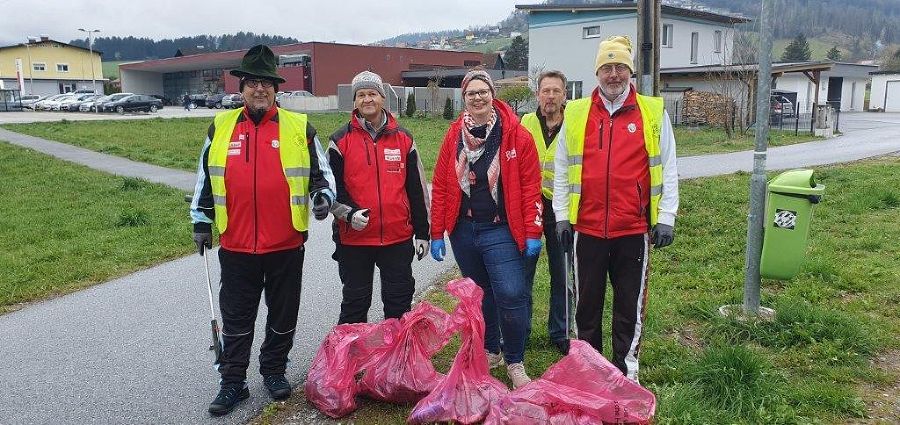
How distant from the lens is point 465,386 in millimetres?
3531

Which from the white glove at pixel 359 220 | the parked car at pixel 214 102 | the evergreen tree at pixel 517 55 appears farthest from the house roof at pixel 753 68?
the evergreen tree at pixel 517 55

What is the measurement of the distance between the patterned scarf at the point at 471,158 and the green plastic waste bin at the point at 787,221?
2134 mm

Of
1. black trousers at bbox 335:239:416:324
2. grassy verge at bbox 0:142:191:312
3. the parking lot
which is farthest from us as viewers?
the parking lot

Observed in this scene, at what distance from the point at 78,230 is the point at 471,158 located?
782 cm

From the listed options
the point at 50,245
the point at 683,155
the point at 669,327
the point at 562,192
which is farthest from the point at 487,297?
the point at 683,155

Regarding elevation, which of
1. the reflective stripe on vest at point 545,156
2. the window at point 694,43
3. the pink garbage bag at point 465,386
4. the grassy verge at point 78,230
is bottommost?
the grassy verge at point 78,230

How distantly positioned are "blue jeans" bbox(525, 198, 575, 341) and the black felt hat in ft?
6.45

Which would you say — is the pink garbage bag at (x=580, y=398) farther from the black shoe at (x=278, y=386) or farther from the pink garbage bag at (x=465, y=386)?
the black shoe at (x=278, y=386)

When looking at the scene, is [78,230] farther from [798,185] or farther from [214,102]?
[214,102]

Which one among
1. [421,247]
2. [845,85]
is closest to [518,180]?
[421,247]

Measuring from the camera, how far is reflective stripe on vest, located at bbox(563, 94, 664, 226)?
363 cm

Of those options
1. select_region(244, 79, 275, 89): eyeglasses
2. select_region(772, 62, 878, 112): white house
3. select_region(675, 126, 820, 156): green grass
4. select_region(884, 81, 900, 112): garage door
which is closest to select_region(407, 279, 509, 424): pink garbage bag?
select_region(244, 79, 275, 89): eyeglasses

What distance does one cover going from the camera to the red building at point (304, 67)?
4994 cm

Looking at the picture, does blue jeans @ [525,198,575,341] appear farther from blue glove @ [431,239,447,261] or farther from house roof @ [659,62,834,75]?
house roof @ [659,62,834,75]
